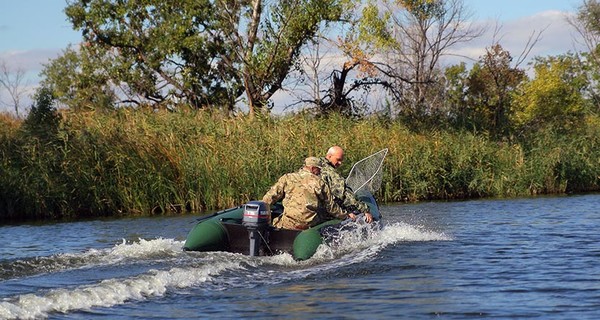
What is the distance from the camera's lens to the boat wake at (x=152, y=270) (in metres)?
9.07

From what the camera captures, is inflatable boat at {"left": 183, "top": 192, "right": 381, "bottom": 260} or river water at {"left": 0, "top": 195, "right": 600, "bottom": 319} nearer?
river water at {"left": 0, "top": 195, "right": 600, "bottom": 319}

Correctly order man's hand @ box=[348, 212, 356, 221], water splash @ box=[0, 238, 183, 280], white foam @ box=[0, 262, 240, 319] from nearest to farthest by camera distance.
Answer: white foam @ box=[0, 262, 240, 319]
water splash @ box=[0, 238, 183, 280]
man's hand @ box=[348, 212, 356, 221]

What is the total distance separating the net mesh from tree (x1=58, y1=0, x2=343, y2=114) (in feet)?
43.5

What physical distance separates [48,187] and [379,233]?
8.53 meters

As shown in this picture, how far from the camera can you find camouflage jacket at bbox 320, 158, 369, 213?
13.4 meters

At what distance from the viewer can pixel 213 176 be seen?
2055cm

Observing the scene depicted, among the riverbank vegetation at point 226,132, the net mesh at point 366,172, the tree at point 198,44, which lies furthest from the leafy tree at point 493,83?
the net mesh at point 366,172

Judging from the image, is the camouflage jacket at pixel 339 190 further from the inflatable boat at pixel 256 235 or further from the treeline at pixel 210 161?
the treeline at pixel 210 161

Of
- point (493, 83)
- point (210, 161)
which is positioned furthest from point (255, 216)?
point (493, 83)

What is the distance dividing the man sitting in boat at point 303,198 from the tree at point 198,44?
53.7 ft

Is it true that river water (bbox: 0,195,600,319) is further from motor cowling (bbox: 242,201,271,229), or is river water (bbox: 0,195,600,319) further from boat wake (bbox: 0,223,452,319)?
motor cowling (bbox: 242,201,271,229)

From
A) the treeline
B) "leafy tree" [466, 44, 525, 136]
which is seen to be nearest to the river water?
the treeline

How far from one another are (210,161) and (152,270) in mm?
10133

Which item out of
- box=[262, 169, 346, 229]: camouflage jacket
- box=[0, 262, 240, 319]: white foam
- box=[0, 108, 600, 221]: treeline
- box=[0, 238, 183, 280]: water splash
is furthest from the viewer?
box=[0, 108, 600, 221]: treeline
